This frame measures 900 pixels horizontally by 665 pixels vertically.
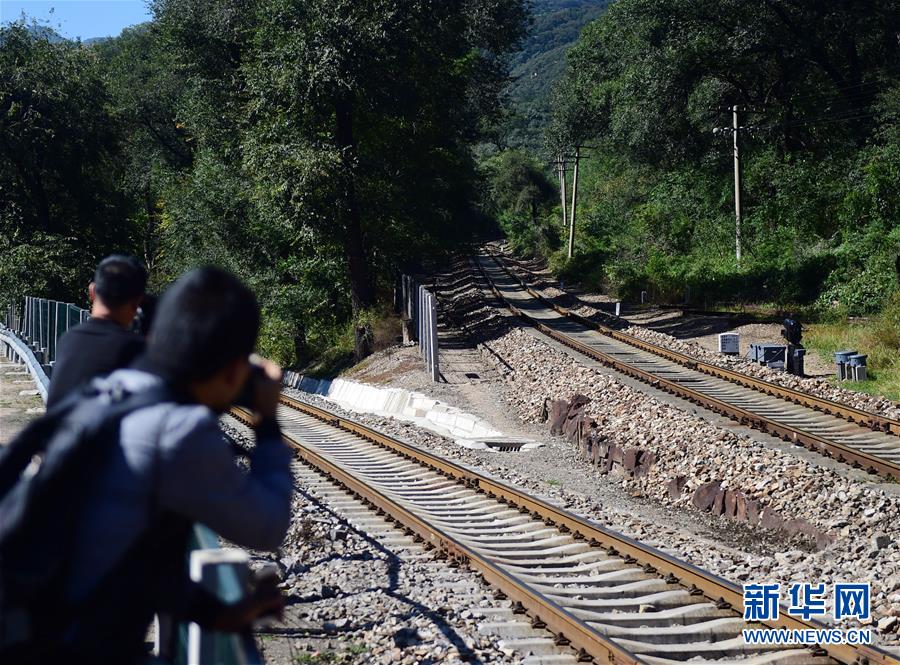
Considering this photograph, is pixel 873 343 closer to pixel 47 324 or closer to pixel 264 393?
pixel 47 324

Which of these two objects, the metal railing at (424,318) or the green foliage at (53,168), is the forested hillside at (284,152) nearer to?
the green foliage at (53,168)

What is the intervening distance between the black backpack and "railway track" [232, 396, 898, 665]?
448 cm

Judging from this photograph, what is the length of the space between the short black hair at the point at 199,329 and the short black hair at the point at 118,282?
6.48 feet

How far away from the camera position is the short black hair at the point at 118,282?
4332 mm

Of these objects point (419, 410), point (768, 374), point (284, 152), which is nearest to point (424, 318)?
point (419, 410)

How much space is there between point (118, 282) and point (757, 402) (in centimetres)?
1435

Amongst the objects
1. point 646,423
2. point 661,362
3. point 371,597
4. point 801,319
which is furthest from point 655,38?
point 371,597

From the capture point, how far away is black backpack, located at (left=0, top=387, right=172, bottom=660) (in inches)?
88.4

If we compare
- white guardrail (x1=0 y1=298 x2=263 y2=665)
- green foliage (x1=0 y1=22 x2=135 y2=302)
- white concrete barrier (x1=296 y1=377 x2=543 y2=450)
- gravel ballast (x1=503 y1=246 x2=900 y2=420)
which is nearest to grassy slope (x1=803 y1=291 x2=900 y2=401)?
gravel ballast (x1=503 y1=246 x2=900 y2=420)

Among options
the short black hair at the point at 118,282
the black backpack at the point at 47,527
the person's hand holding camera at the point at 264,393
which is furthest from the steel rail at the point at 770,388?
the black backpack at the point at 47,527

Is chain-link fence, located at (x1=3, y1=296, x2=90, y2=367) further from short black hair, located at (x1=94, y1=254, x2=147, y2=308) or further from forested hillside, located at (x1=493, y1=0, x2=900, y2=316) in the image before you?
forested hillside, located at (x1=493, y1=0, x2=900, y2=316)

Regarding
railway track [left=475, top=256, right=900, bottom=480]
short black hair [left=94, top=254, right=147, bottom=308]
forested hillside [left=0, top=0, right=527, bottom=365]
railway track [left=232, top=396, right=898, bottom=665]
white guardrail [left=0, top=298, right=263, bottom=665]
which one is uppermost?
forested hillside [left=0, top=0, right=527, bottom=365]

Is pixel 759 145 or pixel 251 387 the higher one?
pixel 759 145

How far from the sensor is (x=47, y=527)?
7.43 feet
